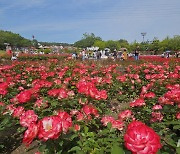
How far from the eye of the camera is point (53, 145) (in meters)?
1.66

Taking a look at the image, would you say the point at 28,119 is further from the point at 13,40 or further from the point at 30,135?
the point at 13,40

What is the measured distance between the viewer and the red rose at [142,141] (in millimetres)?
1208

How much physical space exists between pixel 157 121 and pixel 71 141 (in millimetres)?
1328

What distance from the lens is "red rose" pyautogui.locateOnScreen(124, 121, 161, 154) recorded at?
1.21 metres

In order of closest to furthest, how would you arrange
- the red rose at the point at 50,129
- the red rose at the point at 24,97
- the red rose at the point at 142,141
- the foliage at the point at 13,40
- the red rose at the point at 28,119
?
1. the red rose at the point at 142,141
2. the red rose at the point at 50,129
3. the red rose at the point at 28,119
4. the red rose at the point at 24,97
5. the foliage at the point at 13,40

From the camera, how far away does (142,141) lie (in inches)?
48.2

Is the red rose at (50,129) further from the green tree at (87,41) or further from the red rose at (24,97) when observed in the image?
the green tree at (87,41)

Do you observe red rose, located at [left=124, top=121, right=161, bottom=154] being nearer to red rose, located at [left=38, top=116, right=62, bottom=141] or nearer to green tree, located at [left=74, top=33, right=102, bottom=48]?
red rose, located at [left=38, top=116, right=62, bottom=141]

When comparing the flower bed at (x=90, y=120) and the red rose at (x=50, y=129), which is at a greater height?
the red rose at (x=50, y=129)

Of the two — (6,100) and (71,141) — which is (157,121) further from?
(6,100)

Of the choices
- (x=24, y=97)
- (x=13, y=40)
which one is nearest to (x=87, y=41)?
(x=13, y=40)

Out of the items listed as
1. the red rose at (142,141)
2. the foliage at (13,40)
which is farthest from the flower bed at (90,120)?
the foliage at (13,40)

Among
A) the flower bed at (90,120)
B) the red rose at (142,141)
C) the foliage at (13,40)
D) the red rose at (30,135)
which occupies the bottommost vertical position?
the flower bed at (90,120)

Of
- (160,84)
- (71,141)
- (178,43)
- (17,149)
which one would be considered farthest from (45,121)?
(178,43)
